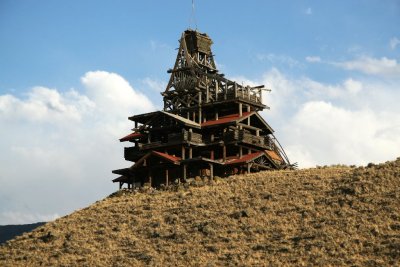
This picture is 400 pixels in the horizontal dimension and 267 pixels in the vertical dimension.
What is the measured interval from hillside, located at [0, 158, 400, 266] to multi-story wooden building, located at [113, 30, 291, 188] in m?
5.91

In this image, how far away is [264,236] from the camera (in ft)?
167

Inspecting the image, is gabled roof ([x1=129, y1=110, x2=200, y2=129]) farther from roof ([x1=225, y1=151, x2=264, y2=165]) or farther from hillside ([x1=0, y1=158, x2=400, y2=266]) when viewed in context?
hillside ([x1=0, y1=158, x2=400, y2=266])

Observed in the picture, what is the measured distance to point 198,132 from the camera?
77.1 m

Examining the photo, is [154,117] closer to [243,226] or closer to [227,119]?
[227,119]

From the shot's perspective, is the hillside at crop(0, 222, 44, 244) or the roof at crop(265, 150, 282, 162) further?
the hillside at crop(0, 222, 44, 244)

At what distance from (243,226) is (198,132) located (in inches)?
977

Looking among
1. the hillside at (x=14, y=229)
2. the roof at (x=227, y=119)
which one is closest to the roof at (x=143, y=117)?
the roof at (x=227, y=119)

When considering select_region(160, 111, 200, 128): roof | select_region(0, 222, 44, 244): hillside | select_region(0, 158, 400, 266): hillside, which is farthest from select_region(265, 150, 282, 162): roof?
select_region(0, 222, 44, 244): hillside

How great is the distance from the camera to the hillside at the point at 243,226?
155 ft

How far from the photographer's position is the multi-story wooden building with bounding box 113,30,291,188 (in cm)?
7375

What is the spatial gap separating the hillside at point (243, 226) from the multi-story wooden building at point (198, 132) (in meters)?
5.91

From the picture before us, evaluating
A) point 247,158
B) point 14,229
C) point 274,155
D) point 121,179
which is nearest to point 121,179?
point 121,179

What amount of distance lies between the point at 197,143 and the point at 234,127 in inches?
171

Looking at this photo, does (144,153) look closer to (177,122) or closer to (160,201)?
(177,122)
